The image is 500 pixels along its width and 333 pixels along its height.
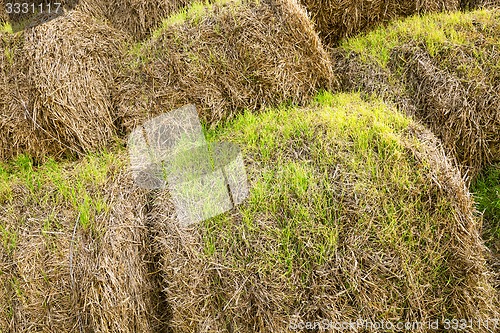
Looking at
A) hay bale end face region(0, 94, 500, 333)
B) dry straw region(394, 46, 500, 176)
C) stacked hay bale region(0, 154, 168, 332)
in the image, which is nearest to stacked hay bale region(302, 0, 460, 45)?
dry straw region(394, 46, 500, 176)

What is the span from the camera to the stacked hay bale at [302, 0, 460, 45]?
2.36 meters

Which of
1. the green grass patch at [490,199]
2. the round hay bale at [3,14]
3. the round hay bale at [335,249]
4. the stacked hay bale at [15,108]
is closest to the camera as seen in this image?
the round hay bale at [335,249]

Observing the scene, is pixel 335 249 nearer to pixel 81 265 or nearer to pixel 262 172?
pixel 262 172

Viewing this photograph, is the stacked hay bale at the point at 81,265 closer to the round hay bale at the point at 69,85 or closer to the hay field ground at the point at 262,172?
the hay field ground at the point at 262,172

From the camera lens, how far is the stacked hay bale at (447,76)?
199 cm

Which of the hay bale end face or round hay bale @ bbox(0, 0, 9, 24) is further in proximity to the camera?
round hay bale @ bbox(0, 0, 9, 24)

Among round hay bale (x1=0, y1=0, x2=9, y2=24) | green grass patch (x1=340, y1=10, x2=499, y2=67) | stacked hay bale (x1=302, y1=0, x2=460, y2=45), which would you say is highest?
round hay bale (x1=0, y1=0, x2=9, y2=24)

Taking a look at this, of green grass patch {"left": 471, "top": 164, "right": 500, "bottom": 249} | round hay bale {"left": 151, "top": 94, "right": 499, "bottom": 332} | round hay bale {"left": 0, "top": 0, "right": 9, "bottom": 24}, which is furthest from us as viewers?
round hay bale {"left": 0, "top": 0, "right": 9, "bottom": 24}

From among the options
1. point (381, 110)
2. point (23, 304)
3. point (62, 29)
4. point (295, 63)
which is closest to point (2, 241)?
point (23, 304)

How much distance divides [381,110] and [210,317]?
3.77 ft

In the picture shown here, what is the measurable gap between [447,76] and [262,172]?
40.3 inches

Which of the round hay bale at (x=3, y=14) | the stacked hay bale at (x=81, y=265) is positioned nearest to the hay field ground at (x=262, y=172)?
the stacked hay bale at (x=81, y=265)

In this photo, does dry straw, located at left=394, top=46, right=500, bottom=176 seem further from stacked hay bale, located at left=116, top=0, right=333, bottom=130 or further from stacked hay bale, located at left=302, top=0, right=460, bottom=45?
stacked hay bale, located at left=116, top=0, right=333, bottom=130

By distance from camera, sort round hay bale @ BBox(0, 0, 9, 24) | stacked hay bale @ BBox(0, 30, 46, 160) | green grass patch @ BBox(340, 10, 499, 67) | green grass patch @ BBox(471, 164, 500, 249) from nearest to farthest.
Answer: green grass patch @ BBox(471, 164, 500, 249), stacked hay bale @ BBox(0, 30, 46, 160), green grass patch @ BBox(340, 10, 499, 67), round hay bale @ BBox(0, 0, 9, 24)
